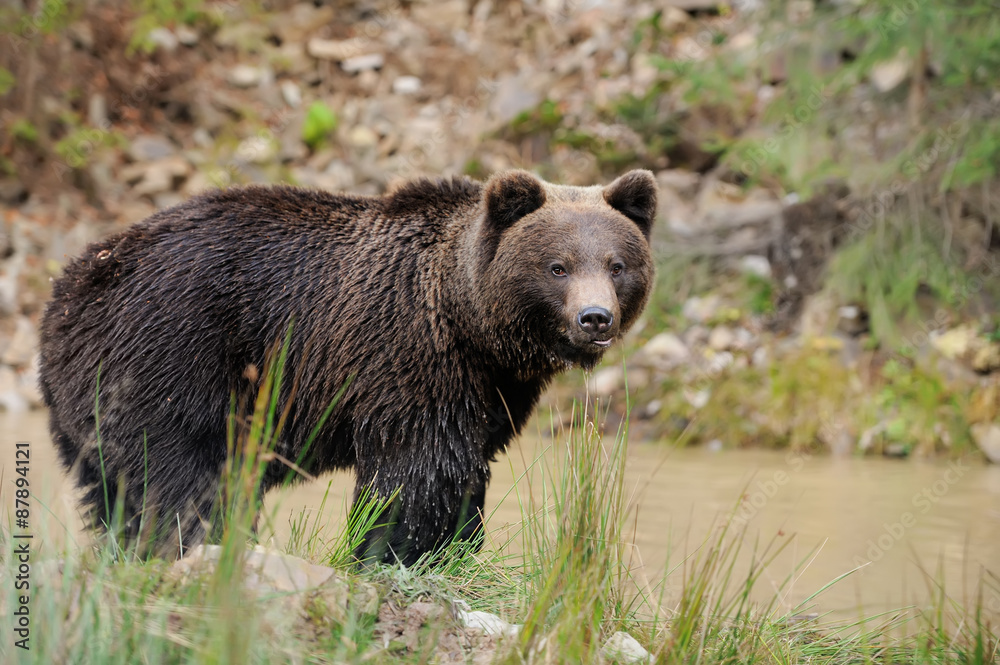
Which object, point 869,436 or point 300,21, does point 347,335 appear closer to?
point 869,436

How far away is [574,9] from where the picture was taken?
19.6 metres

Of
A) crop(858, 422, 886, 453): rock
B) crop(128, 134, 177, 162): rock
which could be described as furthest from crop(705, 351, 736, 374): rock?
crop(128, 134, 177, 162): rock

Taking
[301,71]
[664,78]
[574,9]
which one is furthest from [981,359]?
[301,71]

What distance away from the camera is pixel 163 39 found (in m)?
19.1

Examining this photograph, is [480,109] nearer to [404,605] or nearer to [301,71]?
[301,71]

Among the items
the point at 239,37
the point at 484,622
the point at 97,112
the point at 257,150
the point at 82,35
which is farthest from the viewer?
the point at 239,37

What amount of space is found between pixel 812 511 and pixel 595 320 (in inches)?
163

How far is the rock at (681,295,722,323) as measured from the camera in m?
12.3

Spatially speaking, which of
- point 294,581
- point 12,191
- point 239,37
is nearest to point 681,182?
point 239,37

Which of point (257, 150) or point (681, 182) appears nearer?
point (681, 182)

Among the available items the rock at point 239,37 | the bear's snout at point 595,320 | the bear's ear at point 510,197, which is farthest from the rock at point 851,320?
the rock at point 239,37

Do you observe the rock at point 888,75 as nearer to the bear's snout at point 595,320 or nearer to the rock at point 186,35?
the bear's snout at point 595,320

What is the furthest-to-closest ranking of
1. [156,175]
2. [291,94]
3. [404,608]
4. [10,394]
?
[291,94] < [156,175] < [10,394] < [404,608]

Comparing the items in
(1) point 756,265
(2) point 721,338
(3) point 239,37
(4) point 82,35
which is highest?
(3) point 239,37
